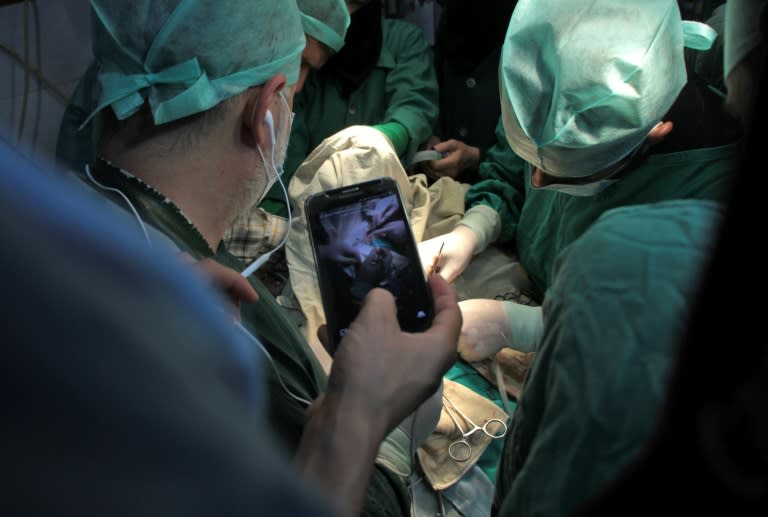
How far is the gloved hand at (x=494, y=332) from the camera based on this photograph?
4.21 ft

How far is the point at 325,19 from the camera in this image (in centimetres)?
140

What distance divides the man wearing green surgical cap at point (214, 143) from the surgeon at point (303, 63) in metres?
0.39

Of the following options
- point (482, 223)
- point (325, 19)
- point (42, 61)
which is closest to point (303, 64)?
point (325, 19)

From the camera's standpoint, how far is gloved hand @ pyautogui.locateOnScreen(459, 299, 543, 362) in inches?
50.6

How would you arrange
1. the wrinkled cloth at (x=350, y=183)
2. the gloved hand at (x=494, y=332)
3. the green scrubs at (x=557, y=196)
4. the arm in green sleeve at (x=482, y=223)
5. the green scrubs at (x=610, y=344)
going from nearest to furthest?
the green scrubs at (x=610, y=344)
the green scrubs at (x=557, y=196)
the gloved hand at (x=494, y=332)
the wrinkled cloth at (x=350, y=183)
the arm in green sleeve at (x=482, y=223)

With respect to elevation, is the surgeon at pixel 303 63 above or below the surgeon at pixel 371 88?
above

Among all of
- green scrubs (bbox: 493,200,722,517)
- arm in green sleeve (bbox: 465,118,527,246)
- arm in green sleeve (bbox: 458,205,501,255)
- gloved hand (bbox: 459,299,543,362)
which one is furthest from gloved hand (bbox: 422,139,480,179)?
green scrubs (bbox: 493,200,722,517)

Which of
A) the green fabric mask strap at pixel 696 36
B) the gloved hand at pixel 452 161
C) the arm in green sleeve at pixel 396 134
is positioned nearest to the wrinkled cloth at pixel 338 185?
the arm in green sleeve at pixel 396 134

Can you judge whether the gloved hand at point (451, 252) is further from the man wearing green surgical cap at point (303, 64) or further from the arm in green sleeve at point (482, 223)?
the man wearing green surgical cap at point (303, 64)

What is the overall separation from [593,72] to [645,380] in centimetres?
77

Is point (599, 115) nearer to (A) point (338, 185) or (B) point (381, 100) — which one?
(A) point (338, 185)

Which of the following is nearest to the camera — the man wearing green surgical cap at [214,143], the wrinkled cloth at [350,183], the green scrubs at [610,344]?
the green scrubs at [610,344]

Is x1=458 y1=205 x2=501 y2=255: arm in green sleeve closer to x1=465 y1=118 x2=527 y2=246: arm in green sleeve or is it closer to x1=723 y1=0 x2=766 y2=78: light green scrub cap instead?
x1=465 y1=118 x2=527 y2=246: arm in green sleeve

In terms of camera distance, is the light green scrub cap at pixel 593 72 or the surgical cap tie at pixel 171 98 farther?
the light green scrub cap at pixel 593 72
